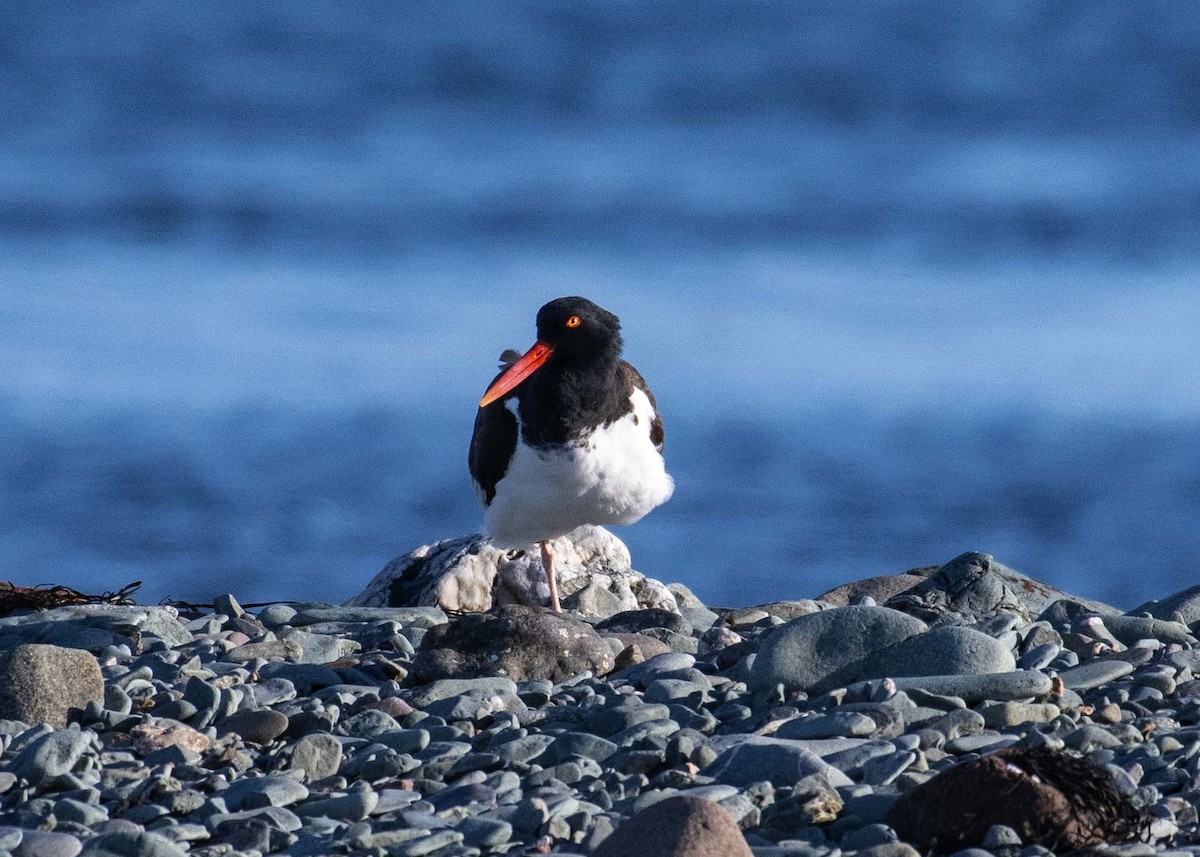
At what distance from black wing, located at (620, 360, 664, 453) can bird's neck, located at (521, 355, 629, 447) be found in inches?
6.0

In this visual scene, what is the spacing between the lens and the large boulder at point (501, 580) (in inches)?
367

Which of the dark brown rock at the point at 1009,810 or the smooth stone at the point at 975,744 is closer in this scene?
the dark brown rock at the point at 1009,810

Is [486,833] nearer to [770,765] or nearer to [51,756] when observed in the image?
[770,765]

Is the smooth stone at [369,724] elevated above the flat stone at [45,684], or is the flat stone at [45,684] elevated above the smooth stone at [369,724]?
the flat stone at [45,684]

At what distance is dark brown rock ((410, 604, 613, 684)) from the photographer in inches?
244

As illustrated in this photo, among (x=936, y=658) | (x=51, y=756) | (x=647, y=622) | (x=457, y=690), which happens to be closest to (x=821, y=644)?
(x=936, y=658)

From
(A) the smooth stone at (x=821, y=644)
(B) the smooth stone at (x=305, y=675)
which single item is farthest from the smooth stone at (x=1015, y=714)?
(B) the smooth stone at (x=305, y=675)

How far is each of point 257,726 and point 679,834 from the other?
2.34 metres

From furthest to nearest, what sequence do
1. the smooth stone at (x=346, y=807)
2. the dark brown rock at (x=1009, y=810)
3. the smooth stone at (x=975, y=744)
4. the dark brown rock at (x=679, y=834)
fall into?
the smooth stone at (x=975, y=744) → the smooth stone at (x=346, y=807) → the dark brown rock at (x=1009, y=810) → the dark brown rock at (x=679, y=834)

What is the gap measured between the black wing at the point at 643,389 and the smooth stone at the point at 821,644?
3.48 m

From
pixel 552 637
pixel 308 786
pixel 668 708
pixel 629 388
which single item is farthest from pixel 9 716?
pixel 629 388

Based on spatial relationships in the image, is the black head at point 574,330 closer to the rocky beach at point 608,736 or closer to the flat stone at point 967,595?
the rocky beach at point 608,736

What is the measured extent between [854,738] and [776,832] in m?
0.82

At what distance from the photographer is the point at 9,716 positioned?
5672mm
